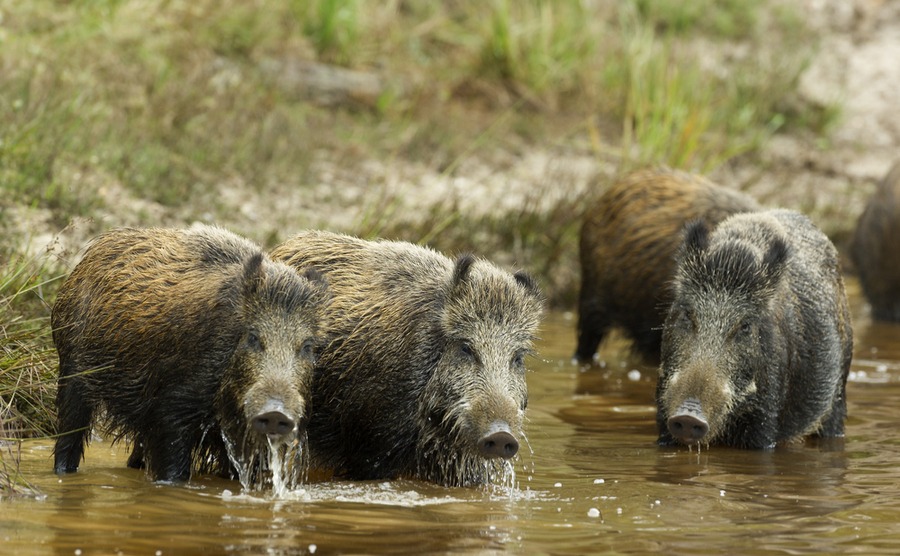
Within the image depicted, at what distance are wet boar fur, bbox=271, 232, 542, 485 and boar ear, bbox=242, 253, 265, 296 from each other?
57cm

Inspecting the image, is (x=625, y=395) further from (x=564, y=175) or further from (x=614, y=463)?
(x=564, y=175)

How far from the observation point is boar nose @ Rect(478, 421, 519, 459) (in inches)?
220

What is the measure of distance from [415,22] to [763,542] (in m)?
12.3

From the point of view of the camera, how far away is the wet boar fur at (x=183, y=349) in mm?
5645

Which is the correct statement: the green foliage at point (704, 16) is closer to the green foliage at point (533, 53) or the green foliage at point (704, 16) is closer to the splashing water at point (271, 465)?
the green foliage at point (533, 53)

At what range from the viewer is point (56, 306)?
20.4ft

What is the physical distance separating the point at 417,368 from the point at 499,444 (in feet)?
2.21

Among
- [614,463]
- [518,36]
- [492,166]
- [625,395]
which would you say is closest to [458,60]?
[518,36]

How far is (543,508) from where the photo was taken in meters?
5.65

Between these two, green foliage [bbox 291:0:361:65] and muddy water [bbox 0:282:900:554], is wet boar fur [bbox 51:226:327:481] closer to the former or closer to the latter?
muddy water [bbox 0:282:900:554]

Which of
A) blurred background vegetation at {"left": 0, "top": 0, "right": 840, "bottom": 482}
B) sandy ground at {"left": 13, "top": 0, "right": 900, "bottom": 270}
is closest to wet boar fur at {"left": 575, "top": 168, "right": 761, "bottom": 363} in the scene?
blurred background vegetation at {"left": 0, "top": 0, "right": 840, "bottom": 482}

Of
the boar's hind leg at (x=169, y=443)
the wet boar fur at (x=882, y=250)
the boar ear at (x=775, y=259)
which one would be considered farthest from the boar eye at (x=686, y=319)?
the wet boar fur at (x=882, y=250)

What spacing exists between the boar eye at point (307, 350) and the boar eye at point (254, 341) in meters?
0.16

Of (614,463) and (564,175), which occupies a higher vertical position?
(564,175)
